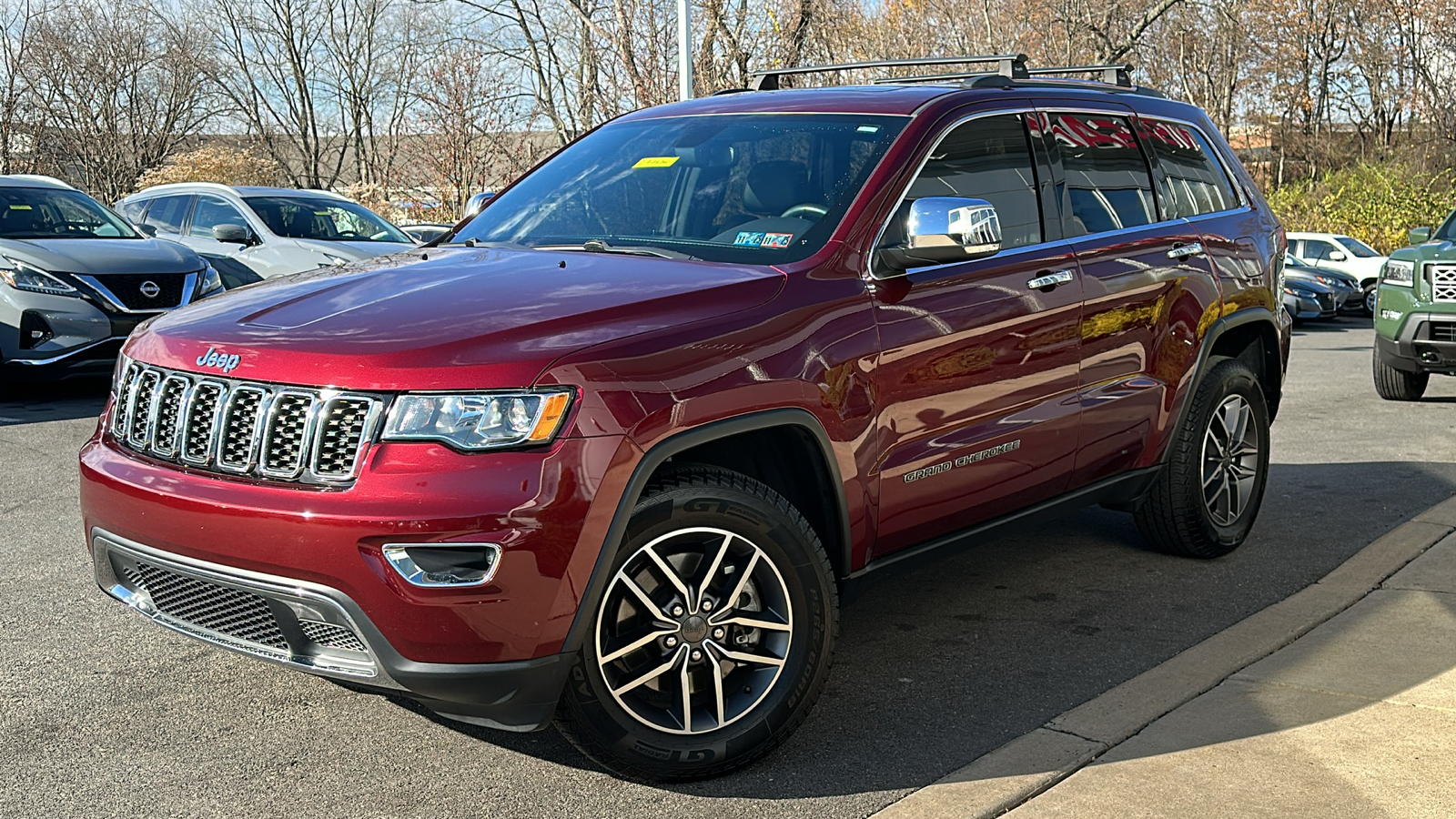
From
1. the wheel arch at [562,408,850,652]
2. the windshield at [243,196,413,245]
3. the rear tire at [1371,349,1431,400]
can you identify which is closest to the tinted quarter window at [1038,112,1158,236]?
the wheel arch at [562,408,850,652]

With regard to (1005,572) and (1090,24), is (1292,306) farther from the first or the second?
(1005,572)

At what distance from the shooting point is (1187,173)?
5.74 m

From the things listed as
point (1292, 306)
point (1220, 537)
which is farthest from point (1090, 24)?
point (1220, 537)

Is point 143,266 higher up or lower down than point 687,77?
lower down

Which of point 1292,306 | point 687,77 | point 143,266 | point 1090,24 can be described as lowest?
point 1292,306

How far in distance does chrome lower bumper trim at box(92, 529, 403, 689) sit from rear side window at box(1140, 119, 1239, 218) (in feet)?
12.1

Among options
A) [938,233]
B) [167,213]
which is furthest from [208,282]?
[938,233]

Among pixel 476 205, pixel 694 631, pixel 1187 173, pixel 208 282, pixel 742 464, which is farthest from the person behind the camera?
pixel 208 282

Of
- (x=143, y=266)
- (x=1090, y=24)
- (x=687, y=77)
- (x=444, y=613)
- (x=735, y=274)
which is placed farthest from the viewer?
(x=1090, y=24)

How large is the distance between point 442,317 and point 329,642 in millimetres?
836

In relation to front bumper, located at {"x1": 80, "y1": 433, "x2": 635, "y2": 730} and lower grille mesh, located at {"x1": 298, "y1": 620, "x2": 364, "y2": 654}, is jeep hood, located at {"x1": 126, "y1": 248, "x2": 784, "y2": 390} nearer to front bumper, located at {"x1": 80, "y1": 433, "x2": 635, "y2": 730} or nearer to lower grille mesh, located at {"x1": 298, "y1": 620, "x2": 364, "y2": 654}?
Result: front bumper, located at {"x1": 80, "y1": 433, "x2": 635, "y2": 730}

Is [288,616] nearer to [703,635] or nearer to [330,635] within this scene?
[330,635]

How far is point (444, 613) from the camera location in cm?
312

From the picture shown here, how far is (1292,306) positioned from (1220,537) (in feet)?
59.2
